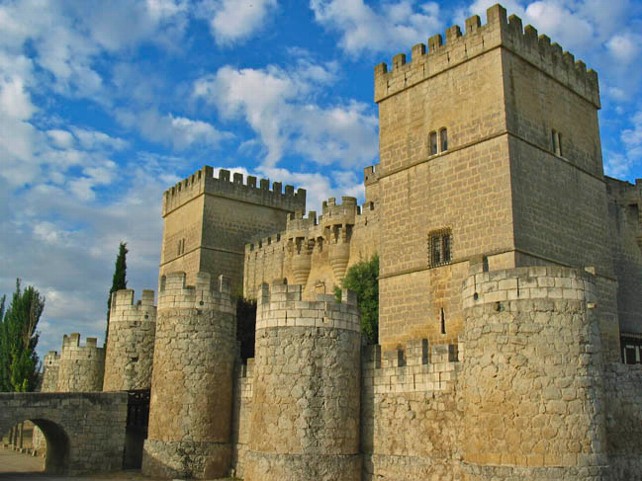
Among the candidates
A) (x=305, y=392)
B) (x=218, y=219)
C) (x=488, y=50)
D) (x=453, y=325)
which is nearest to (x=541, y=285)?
(x=453, y=325)

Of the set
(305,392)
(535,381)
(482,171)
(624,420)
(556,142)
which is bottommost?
(624,420)

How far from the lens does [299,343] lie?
18250mm

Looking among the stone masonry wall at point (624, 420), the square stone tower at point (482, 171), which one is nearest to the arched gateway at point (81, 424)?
the square stone tower at point (482, 171)

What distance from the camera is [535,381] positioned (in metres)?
14.3

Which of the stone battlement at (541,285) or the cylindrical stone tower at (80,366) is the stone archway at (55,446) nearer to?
the cylindrical stone tower at (80,366)

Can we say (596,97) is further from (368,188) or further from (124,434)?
(124,434)

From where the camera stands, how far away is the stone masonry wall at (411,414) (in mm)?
16641

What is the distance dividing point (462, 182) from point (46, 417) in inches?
533

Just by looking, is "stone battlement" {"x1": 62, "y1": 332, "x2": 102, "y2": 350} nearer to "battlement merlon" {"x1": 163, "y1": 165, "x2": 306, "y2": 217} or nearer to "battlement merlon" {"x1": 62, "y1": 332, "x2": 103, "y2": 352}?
"battlement merlon" {"x1": 62, "y1": 332, "x2": 103, "y2": 352}

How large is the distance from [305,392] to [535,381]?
5.74 m

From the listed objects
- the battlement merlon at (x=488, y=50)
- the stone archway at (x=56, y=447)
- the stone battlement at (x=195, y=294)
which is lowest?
the stone archway at (x=56, y=447)

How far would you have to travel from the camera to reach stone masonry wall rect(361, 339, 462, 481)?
1664 centimetres

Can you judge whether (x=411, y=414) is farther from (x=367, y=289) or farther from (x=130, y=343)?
(x=130, y=343)

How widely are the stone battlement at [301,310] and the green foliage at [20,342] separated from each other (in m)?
24.1
